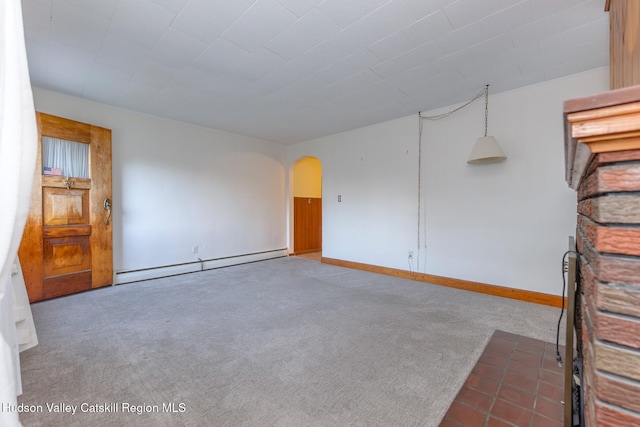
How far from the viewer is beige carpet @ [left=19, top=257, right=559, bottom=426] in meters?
1.49

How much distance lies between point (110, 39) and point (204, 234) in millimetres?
3234

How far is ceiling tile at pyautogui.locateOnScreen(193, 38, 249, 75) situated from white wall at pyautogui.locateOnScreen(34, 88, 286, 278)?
2.08 m

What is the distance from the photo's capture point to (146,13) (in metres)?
2.02

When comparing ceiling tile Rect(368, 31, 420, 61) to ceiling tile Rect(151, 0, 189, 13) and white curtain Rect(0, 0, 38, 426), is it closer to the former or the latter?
ceiling tile Rect(151, 0, 189, 13)

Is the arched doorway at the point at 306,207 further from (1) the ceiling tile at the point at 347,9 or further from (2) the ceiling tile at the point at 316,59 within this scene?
(1) the ceiling tile at the point at 347,9

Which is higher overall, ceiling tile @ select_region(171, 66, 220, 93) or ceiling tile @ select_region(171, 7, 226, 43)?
ceiling tile @ select_region(171, 66, 220, 93)

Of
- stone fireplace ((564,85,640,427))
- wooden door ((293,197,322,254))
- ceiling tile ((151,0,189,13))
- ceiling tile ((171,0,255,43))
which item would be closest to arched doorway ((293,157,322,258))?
wooden door ((293,197,322,254))

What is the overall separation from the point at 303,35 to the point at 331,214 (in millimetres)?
3532

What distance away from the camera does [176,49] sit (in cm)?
247

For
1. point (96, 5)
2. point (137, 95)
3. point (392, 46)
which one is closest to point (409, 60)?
point (392, 46)

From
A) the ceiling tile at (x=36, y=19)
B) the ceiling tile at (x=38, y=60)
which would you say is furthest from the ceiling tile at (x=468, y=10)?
the ceiling tile at (x=38, y=60)

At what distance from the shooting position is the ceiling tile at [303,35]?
211 cm

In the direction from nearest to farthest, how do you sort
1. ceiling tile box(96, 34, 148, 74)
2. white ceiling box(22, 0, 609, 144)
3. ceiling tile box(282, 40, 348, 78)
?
white ceiling box(22, 0, 609, 144) → ceiling tile box(96, 34, 148, 74) → ceiling tile box(282, 40, 348, 78)

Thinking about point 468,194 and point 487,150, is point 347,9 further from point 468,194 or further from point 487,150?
point 468,194
